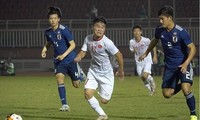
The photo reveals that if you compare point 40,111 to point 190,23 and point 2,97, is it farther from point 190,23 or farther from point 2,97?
point 190,23

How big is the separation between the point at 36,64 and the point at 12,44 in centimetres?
220

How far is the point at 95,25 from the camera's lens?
12250mm

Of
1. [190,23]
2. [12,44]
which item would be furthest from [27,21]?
[190,23]

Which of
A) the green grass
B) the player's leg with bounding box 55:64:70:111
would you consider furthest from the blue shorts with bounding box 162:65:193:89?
the player's leg with bounding box 55:64:70:111

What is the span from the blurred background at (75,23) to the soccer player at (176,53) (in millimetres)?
21959

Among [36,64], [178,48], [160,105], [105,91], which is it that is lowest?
[36,64]

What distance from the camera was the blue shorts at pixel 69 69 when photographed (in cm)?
1497

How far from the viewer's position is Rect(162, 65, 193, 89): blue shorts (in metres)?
12.2

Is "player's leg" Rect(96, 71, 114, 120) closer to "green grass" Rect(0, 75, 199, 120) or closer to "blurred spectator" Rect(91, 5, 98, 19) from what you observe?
"green grass" Rect(0, 75, 199, 120)

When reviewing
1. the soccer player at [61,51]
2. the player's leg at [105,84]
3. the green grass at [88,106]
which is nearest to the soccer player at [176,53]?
the green grass at [88,106]

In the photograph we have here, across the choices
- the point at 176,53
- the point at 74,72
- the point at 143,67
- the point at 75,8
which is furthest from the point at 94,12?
the point at 176,53

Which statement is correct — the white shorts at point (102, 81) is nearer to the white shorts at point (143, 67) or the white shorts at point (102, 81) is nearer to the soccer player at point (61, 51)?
the soccer player at point (61, 51)

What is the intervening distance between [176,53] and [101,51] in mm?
1431

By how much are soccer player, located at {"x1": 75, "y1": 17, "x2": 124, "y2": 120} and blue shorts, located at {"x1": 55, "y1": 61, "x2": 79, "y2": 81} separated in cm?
221
